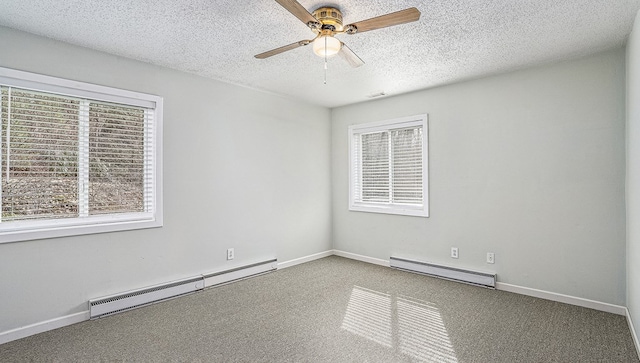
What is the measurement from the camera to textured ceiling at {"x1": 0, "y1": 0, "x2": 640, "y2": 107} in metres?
2.26

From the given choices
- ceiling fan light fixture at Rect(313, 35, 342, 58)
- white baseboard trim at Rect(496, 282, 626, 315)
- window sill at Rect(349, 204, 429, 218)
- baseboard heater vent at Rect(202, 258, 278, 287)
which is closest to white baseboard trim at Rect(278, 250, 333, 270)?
baseboard heater vent at Rect(202, 258, 278, 287)

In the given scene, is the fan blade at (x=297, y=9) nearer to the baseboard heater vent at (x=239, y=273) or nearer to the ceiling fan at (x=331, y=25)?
the ceiling fan at (x=331, y=25)

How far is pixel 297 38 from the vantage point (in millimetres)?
2773

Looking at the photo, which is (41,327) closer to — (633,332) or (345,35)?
(345,35)

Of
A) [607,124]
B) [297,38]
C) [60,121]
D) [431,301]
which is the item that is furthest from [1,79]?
[607,124]

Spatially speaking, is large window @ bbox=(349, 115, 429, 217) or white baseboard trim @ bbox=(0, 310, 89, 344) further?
large window @ bbox=(349, 115, 429, 217)

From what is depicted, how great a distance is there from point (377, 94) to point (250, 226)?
98.1 inches

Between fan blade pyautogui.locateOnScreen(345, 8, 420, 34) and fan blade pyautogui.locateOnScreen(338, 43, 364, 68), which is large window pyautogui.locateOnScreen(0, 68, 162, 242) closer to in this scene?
fan blade pyautogui.locateOnScreen(338, 43, 364, 68)

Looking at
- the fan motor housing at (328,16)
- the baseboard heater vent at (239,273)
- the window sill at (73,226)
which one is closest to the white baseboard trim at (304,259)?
the baseboard heater vent at (239,273)

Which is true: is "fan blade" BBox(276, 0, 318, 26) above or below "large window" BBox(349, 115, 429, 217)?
above

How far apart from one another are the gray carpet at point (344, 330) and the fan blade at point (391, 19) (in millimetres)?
2226

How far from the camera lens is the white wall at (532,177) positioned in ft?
9.88

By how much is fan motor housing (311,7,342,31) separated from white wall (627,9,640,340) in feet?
7.07

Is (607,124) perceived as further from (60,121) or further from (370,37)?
(60,121)
